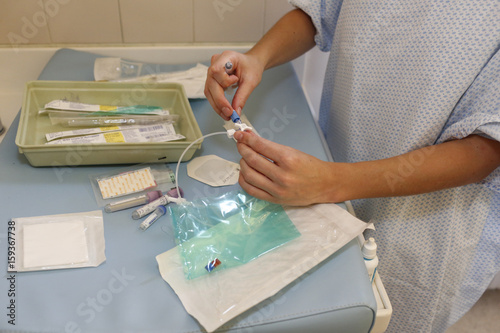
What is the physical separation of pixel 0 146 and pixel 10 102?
1.26 feet

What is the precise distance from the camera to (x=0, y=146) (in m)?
0.80

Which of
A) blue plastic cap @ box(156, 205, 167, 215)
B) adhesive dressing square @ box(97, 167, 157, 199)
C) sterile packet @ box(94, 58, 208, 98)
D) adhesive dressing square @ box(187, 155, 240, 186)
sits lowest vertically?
adhesive dressing square @ box(187, 155, 240, 186)

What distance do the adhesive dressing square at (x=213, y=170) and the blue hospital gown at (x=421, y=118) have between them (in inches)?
10.9

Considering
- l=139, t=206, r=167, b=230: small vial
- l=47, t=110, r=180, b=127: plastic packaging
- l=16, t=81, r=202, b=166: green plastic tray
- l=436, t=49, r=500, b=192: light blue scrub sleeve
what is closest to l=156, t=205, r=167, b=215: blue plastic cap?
l=139, t=206, r=167, b=230: small vial

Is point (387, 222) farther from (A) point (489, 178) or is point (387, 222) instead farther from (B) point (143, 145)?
(B) point (143, 145)

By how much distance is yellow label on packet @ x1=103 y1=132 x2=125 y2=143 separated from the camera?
0.77m

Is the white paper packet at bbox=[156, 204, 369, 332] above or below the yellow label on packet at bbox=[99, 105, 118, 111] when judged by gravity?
below

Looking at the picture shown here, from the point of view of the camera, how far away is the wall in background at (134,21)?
41.5 inches

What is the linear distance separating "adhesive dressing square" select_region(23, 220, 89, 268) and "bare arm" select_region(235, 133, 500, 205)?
0.90ft

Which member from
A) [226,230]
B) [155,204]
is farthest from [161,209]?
[226,230]

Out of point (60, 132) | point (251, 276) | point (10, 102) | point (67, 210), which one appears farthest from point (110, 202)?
point (10, 102)

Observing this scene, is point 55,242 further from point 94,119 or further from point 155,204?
point 94,119

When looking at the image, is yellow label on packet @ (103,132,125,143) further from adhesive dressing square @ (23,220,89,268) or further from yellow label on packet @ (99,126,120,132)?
adhesive dressing square @ (23,220,89,268)

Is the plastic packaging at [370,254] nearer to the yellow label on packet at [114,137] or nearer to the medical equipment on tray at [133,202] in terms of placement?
the medical equipment on tray at [133,202]
